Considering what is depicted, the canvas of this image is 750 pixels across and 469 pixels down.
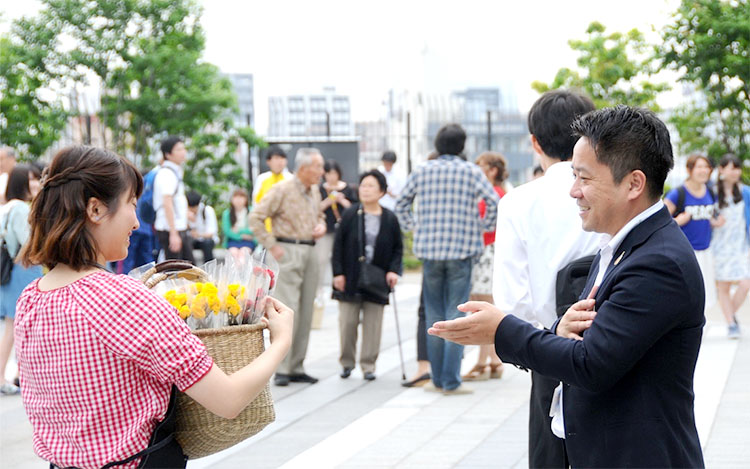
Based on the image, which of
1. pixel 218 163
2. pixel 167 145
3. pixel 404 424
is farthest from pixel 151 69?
pixel 404 424

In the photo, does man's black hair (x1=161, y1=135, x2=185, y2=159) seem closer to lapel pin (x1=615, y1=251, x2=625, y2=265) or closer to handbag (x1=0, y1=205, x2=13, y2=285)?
handbag (x1=0, y1=205, x2=13, y2=285)

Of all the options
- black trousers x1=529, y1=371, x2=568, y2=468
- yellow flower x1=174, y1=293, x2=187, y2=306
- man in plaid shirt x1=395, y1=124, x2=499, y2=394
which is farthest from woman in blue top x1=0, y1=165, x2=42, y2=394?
yellow flower x1=174, y1=293, x2=187, y2=306

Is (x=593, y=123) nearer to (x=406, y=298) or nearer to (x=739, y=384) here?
(x=739, y=384)

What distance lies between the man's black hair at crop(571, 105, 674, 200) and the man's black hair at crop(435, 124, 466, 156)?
5771mm

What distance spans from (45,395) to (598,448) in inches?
55.9

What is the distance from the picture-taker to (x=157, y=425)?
267 cm

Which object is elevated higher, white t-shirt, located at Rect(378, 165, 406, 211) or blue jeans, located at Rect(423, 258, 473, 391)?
white t-shirt, located at Rect(378, 165, 406, 211)

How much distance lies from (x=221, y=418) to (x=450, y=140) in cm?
597

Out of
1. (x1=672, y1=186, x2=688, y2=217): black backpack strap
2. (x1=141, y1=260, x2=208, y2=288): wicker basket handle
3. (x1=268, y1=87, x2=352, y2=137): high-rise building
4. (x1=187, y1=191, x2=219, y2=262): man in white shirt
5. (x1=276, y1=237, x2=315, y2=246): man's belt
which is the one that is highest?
(x1=268, y1=87, x2=352, y2=137): high-rise building

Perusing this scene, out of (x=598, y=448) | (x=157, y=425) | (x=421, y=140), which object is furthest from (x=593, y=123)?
(x=421, y=140)

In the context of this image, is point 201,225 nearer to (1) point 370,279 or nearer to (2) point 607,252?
(1) point 370,279

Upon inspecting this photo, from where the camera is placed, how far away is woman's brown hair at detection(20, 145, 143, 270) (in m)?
2.67

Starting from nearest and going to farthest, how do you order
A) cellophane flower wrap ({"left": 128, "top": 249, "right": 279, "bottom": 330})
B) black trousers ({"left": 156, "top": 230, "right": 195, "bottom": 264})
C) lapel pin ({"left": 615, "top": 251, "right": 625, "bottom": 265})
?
lapel pin ({"left": 615, "top": 251, "right": 625, "bottom": 265}), cellophane flower wrap ({"left": 128, "top": 249, "right": 279, "bottom": 330}), black trousers ({"left": 156, "top": 230, "right": 195, "bottom": 264})

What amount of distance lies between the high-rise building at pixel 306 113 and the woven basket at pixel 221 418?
22215 millimetres
